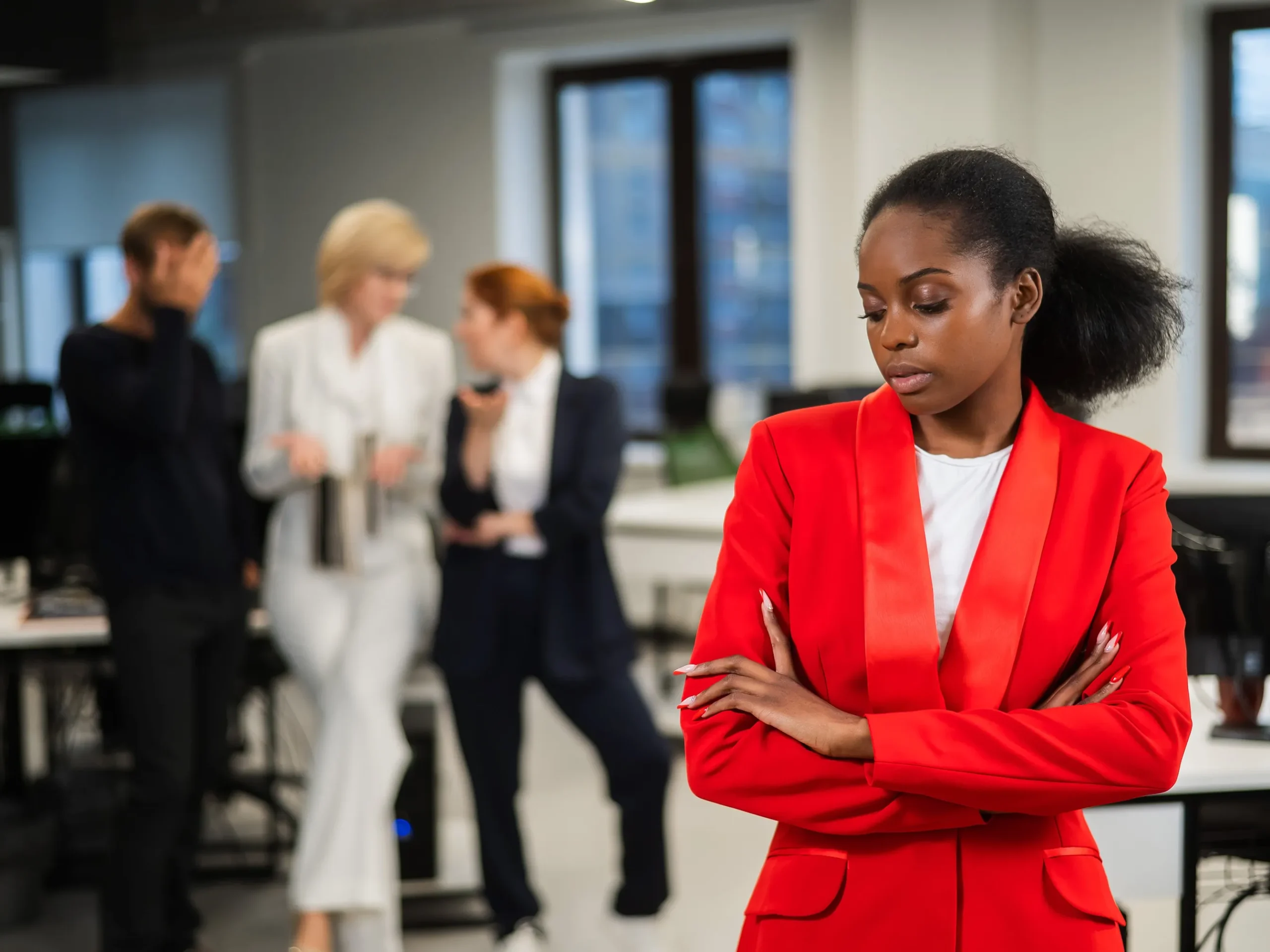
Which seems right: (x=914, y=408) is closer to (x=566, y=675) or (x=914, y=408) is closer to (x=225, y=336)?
(x=566, y=675)

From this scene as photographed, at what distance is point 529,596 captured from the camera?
10.0ft

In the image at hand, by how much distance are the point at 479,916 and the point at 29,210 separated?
7097mm

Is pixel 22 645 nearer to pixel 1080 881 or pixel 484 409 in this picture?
pixel 484 409

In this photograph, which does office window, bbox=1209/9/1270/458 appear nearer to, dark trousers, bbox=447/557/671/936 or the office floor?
the office floor

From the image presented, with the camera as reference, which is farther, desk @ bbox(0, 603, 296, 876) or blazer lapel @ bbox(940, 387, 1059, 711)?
desk @ bbox(0, 603, 296, 876)

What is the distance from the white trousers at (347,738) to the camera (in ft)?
10.2

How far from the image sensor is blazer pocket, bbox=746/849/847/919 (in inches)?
49.6

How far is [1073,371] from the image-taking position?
4.50ft

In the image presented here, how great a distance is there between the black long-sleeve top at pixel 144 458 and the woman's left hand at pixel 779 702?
1.96 meters

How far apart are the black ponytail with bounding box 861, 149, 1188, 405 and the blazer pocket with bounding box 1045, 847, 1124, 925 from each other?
448mm

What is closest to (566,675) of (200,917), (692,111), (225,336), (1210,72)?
(200,917)

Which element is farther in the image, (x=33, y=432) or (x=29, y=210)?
(x=29, y=210)

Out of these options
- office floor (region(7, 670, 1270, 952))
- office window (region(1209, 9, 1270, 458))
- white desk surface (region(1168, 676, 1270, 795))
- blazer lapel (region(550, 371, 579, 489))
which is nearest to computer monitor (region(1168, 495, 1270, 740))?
white desk surface (region(1168, 676, 1270, 795))

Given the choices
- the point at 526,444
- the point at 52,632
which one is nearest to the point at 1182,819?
the point at 526,444
